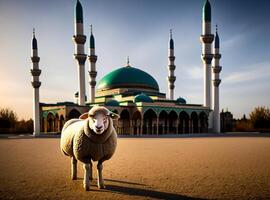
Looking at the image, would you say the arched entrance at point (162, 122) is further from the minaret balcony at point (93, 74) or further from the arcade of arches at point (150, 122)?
the minaret balcony at point (93, 74)

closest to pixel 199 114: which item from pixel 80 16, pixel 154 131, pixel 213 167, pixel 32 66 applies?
pixel 154 131

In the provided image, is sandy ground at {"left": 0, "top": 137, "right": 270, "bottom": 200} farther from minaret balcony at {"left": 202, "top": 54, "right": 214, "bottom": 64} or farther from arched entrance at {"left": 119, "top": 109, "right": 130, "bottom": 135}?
minaret balcony at {"left": 202, "top": 54, "right": 214, "bottom": 64}

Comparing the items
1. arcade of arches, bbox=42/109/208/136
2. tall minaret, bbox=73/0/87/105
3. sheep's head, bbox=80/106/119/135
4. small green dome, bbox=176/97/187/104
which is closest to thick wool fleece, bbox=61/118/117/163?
sheep's head, bbox=80/106/119/135

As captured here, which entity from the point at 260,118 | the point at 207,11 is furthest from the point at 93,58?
the point at 260,118

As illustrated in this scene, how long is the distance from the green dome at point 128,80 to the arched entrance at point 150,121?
957 cm

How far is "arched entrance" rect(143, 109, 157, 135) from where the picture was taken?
109 ft

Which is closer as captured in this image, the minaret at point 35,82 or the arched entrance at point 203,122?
the minaret at point 35,82

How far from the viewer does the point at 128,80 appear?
4288 centimetres

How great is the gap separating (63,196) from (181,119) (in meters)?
35.6

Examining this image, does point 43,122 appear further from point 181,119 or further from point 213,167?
point 213,167

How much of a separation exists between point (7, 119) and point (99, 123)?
141ft

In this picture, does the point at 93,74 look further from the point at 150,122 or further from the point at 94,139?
the point at 94,139

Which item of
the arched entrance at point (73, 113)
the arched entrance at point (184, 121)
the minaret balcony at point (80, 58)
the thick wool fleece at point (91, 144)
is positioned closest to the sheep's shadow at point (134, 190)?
the thick wool fleece at point (91, 144)

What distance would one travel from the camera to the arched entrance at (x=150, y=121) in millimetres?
33291
